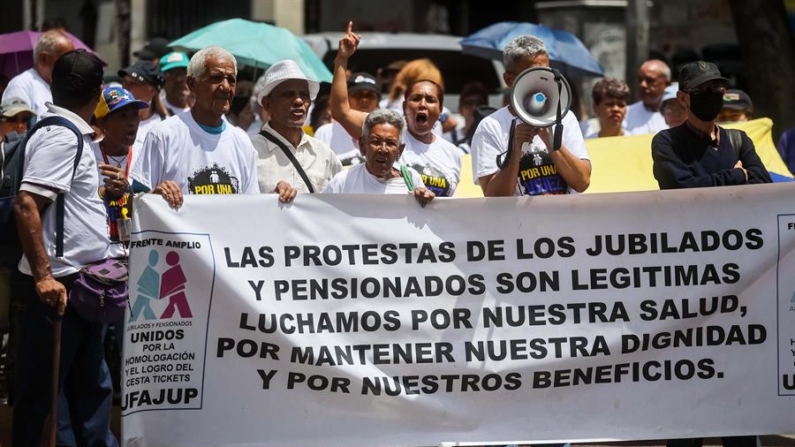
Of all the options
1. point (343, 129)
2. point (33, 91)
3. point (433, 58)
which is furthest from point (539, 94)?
point (433, 58)

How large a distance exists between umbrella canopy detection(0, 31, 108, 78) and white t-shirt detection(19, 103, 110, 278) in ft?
17.5

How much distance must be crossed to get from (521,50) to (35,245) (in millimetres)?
2321

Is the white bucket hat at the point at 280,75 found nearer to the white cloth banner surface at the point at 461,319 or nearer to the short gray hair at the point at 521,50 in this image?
the white cloth banner surface at the point at 461,319

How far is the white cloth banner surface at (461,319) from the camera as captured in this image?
6172 mm

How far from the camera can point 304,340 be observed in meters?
6.22

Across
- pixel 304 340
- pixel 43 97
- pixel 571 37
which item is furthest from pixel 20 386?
pixel 571 37

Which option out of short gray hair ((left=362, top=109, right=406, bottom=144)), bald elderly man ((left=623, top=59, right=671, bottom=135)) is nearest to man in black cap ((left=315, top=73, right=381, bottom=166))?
short gray hair ((left=362, top=109, right=406, bottom=144))

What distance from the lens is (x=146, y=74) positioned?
9328 mm

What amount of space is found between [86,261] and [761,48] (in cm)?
856

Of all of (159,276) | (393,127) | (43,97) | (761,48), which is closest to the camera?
(159,276)

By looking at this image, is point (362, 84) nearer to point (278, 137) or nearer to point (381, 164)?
point (278, 137)

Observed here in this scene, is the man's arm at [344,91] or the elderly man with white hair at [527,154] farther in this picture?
the man's arm at [344,91]

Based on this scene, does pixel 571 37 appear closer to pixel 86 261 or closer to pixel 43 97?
pixel 43 97

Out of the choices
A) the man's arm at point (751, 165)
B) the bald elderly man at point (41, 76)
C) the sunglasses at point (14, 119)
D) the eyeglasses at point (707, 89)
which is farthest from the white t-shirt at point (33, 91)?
the man's arm at point (751, 165)
